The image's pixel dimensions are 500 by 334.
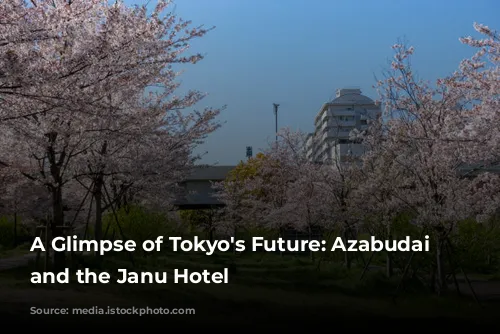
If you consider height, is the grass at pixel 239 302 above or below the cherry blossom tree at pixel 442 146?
below

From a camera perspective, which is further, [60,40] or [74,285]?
[74,285]

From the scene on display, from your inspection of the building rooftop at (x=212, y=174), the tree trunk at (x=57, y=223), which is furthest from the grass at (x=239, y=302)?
Result: the building rooftop at (x=212, y=174)

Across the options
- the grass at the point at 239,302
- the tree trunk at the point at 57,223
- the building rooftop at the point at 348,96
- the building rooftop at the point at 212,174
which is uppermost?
the building rooftop at the point at 348,96

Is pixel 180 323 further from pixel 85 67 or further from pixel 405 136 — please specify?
pixel 405 136

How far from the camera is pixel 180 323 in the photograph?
348 inches

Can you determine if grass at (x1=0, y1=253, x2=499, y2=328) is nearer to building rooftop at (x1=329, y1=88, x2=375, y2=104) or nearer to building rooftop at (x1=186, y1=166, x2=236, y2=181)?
building rooftop at (x1=186, y1=166, x2=236, y2=181)

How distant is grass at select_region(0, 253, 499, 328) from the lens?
9.38 meters

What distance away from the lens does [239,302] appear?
10.8m

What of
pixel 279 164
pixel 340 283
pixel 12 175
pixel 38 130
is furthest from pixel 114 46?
pixel 279 164

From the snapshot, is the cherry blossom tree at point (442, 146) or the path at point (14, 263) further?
the path at point (14, 263)

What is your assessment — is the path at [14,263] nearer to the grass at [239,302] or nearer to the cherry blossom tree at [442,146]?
the grass at [239,302]

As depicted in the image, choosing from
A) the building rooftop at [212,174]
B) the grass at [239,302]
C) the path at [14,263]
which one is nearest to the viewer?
the grass at [239,302]

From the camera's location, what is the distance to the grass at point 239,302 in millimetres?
9383

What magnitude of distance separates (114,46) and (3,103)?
1.94 metres
